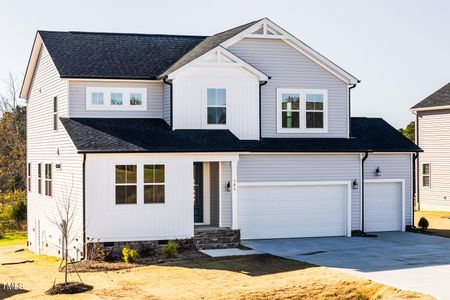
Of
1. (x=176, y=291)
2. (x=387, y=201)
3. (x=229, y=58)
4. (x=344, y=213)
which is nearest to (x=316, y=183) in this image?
(x=344, y=213)

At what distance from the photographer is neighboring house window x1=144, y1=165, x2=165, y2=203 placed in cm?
2459

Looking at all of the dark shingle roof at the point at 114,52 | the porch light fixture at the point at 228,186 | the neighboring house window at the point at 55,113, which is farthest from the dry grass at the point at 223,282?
the dark shingle roof at the point at 114,52

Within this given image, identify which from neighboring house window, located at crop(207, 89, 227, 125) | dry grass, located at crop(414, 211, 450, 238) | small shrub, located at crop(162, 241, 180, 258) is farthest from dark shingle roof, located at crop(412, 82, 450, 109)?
small shrub, located at crop(162, 241, 180, 258)

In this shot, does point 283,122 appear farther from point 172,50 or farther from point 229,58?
point 172,50

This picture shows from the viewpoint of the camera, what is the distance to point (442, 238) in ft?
91.0

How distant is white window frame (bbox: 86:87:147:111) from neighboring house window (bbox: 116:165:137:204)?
4.13 metres

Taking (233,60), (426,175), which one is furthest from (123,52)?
(426,175)

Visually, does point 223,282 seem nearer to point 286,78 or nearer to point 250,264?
point 250,264

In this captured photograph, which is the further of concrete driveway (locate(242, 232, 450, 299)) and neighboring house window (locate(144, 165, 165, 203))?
neighboring house window (locate(144, 165, 165, 203))

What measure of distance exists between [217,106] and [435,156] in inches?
784

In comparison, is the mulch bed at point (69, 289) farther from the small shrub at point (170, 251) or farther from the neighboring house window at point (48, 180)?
the neighboring house window at point (48, 180)

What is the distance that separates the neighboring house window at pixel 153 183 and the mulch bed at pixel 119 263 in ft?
6.42

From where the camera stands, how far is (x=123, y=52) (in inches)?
1187

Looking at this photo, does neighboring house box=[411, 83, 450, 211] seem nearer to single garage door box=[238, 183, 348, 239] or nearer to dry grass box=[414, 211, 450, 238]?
dry grass box=[414, 211, 450, 238]
